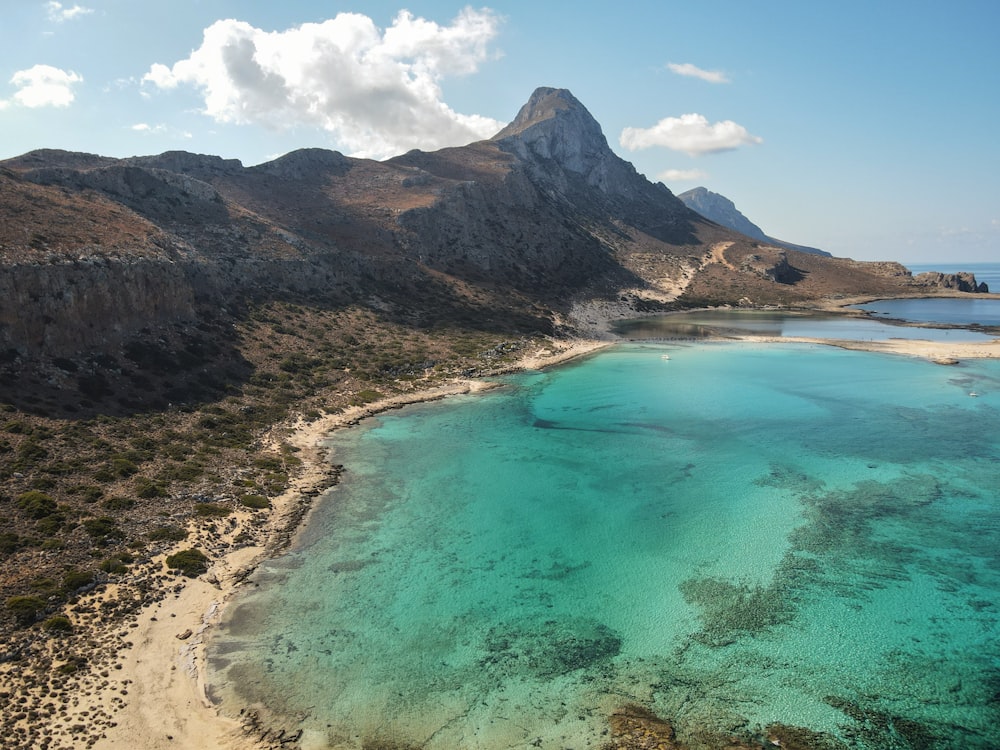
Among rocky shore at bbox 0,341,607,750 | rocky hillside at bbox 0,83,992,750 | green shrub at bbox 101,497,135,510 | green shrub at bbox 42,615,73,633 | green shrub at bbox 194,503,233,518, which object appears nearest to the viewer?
rocky shore at bbox 0,341,607,750

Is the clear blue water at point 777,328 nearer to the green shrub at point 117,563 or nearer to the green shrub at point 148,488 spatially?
the green shrub at point 148,488

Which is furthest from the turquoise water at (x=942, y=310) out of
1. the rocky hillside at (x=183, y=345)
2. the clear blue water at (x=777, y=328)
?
the rocky hillside at (x=183, y=345)

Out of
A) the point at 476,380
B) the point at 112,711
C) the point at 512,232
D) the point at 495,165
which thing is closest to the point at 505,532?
the point at 112,711

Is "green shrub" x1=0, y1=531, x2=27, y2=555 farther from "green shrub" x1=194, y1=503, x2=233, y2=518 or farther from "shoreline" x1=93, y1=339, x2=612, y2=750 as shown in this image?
"green shrub" x1=194, y1=503, x2=233, y2=518

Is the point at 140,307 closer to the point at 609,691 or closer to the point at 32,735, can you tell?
the point at 32,735

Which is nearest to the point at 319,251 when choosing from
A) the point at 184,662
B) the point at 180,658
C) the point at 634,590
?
the point at 180,658

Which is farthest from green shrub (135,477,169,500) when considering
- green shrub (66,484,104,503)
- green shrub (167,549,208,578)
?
green shrub (167,549,208,578)
